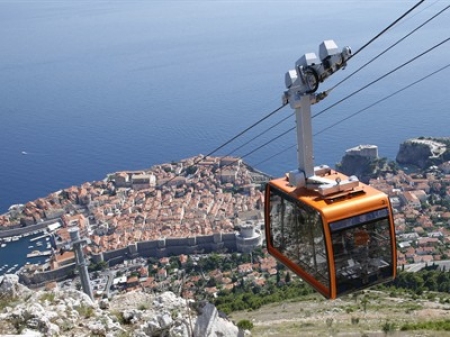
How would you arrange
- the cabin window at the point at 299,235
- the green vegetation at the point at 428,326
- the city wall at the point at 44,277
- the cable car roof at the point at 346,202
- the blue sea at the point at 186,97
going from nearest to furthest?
1. the cable car roof at the point at 346,202
2. the cabin window at the point at 299,235
3. the green vegetation at the point at 428,326
4. the city wall at the point at 44,277
5. the blue sea at the point at 186,97

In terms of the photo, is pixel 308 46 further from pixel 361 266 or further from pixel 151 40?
pixel 361 266

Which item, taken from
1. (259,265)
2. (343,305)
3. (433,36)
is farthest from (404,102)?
(343,305)

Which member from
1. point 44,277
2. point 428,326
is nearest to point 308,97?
point 428,326

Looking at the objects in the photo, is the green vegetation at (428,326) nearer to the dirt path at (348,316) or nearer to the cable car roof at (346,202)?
the dirt path at (348,316)

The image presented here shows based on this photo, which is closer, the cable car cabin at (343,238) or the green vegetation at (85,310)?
the cable car cabin at (343,238)

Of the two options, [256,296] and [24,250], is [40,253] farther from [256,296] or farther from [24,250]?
[256,296]

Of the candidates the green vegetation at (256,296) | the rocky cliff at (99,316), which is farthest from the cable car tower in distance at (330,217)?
the green vegetation at (256,296)

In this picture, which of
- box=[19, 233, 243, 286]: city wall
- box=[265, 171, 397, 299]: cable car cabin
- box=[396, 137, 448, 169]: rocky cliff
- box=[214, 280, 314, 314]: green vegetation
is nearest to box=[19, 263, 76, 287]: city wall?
box=[19, 233, 243, 286]: city wall
